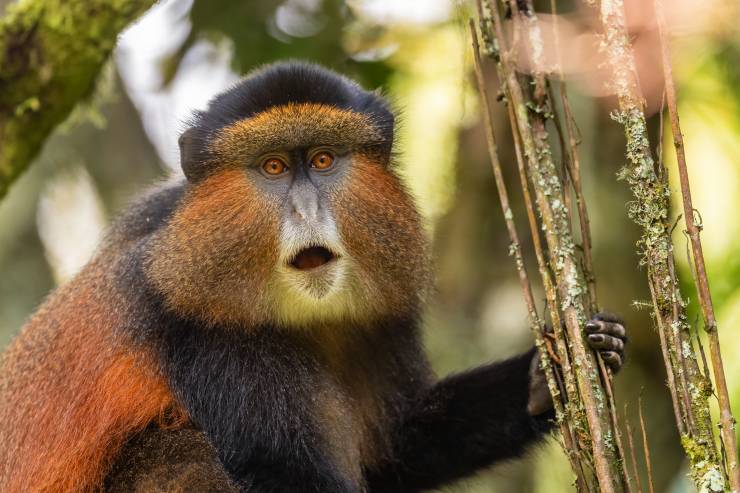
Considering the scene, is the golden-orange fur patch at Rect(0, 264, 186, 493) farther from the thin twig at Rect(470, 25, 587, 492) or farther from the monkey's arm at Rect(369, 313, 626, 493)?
the thin twig at Rect(470, 25, 587, 492)

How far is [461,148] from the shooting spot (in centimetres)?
880

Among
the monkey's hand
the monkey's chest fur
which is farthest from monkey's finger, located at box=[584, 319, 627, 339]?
the monkey's chest fur

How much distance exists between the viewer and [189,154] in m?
5.29

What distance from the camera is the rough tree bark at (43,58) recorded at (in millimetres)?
6004

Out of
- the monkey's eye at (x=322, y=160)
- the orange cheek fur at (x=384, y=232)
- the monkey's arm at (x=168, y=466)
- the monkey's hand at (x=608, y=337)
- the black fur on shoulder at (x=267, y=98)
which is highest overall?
the black fur on shoulder at (x=267, y=98)

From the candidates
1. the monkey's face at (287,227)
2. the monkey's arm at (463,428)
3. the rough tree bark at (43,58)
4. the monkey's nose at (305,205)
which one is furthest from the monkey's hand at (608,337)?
the rough tree bark at (43,58)

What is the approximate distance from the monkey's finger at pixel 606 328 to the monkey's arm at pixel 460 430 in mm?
1237

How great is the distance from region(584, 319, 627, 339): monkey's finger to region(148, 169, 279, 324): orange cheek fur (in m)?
1.59

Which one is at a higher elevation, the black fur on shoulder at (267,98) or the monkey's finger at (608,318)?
the black fur on shoulder at (267,98)

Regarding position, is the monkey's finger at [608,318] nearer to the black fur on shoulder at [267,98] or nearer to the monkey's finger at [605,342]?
the monkey's finger at [605,342]

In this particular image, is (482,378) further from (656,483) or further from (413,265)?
(656,483)

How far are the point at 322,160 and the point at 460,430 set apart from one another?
1.88 m

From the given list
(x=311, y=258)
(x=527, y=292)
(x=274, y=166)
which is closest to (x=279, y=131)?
(x=274, y=166)

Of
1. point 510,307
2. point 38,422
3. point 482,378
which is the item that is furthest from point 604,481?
point 510,307
